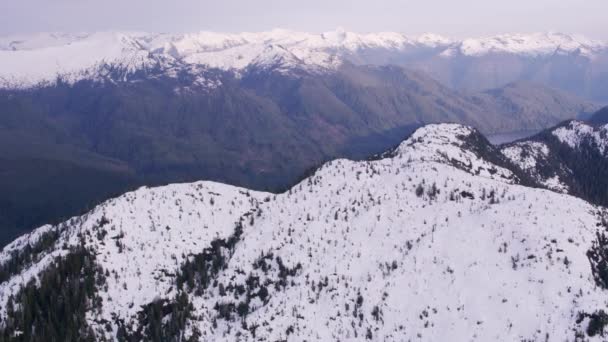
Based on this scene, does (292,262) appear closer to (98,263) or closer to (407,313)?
(407,313)

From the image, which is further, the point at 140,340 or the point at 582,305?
the point at 140,340

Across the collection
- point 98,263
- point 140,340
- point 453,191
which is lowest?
point 140,340

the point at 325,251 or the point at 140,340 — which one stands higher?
the point at 325,251

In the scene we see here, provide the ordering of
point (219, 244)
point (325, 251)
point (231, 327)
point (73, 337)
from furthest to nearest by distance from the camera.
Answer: point (219, 244)
point (325, 251)
point (231, 327)
point (73, 337)

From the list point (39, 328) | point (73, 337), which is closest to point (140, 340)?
point (73, 337)

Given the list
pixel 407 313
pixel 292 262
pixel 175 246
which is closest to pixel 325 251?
pixel 292 262

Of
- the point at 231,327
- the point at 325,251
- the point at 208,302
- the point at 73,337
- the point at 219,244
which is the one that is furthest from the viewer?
the point at 219,244
